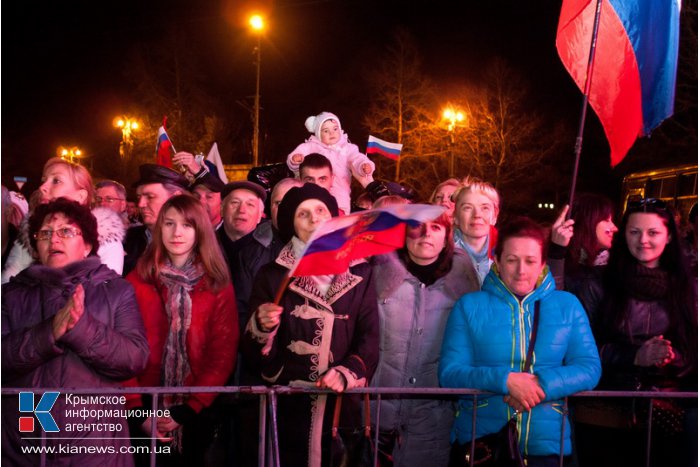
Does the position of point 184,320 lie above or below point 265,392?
above

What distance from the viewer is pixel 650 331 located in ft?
12.4

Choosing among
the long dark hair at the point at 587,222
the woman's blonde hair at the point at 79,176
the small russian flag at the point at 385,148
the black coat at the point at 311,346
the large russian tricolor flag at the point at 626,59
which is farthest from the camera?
the small russian flag at the point at 385,148

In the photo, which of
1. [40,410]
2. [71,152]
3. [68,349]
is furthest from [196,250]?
[71,152]

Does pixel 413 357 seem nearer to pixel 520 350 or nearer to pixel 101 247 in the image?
pixel 520 350

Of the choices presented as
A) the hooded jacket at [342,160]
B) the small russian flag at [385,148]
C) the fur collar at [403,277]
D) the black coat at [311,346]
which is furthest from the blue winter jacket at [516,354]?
the small russian flag at [385,148]

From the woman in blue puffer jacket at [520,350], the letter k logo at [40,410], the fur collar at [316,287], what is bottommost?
the letter k logo at [40,410]

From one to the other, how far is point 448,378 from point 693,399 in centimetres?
160

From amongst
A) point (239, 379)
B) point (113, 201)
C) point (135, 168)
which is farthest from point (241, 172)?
point (239, 379)

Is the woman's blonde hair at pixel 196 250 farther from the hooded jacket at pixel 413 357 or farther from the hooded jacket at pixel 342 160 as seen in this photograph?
the hooded jacket at pixel 342 160

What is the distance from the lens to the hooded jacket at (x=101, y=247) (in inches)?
149

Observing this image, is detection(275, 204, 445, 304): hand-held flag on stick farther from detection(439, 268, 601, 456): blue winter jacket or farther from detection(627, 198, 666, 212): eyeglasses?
detection(627, 198, 666, 212): eyeglasses

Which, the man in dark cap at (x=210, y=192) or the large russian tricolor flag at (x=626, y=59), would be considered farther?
the man in dark cap at (x=210, y=192)

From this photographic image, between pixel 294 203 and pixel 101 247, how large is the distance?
142cm

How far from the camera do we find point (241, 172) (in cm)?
2633
